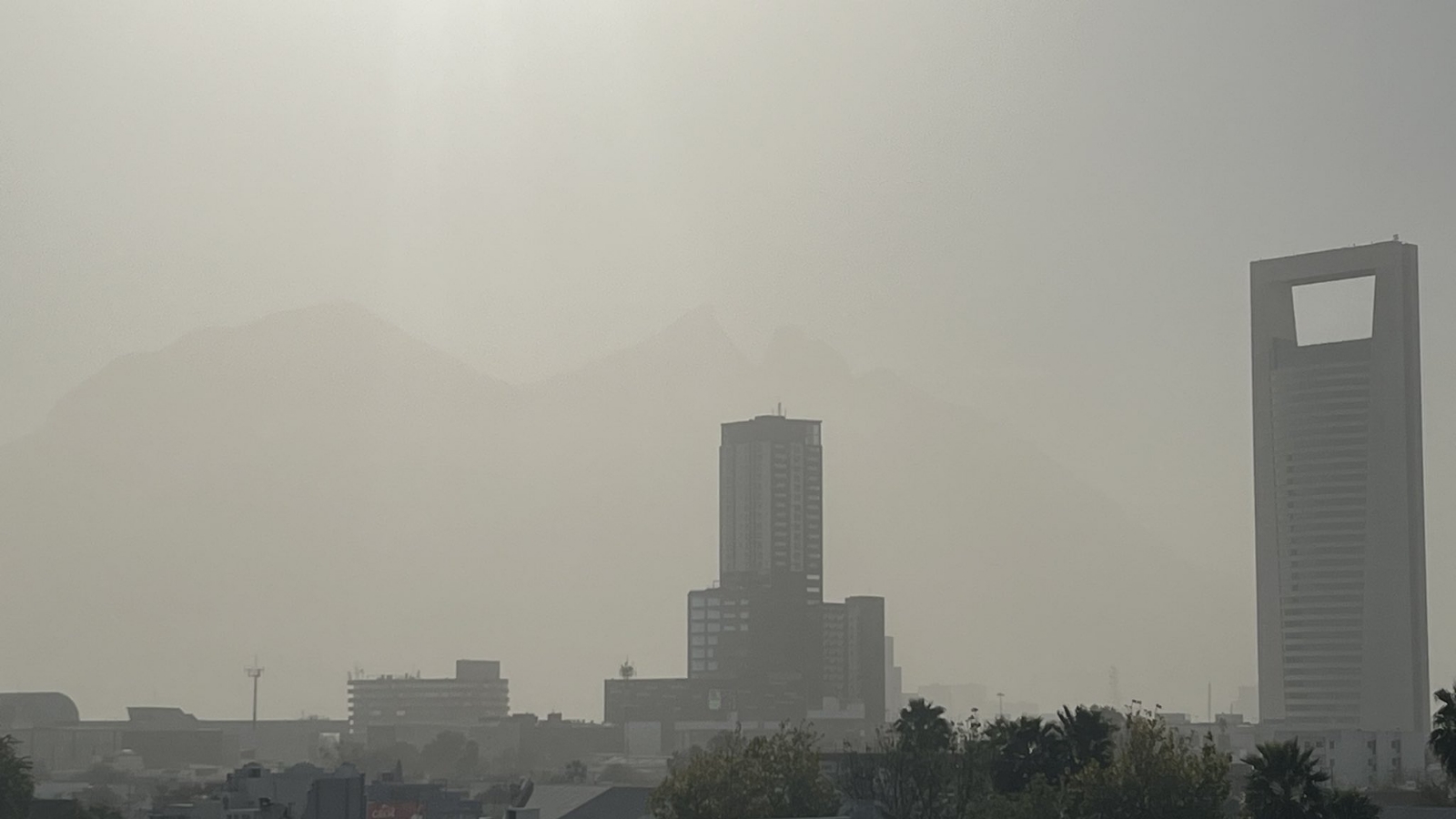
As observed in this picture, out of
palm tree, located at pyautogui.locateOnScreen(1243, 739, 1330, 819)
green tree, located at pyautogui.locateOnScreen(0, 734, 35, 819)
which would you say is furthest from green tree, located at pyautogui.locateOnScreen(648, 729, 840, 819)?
green tree, located at pyautogui.locateOnScreen(0, 734, 35, 819)

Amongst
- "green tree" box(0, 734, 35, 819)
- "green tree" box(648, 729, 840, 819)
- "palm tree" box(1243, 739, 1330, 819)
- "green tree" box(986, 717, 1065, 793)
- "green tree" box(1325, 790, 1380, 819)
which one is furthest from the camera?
"green tree" box(0, 734, 35, 819)

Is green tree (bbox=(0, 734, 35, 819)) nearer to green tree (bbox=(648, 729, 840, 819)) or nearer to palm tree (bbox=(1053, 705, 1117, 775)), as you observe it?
green tree (bbox=(648, 729, 840, 819))

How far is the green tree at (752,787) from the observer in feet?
360

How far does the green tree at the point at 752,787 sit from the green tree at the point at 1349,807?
3018 cm

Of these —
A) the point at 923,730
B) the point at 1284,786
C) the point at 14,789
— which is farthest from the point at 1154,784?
the point at 14,789

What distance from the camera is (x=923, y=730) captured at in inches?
4835

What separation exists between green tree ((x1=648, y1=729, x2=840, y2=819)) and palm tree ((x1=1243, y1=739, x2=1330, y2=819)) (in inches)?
1060

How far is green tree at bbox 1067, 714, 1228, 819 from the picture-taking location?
3681 inches

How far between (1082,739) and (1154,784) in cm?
1928

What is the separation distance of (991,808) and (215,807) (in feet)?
158

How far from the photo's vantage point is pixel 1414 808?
109 m

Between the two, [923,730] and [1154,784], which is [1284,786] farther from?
[923,730]

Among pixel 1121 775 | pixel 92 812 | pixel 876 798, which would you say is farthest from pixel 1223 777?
pixel 92 812

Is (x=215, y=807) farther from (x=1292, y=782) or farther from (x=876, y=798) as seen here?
(x=1292, y=782)
